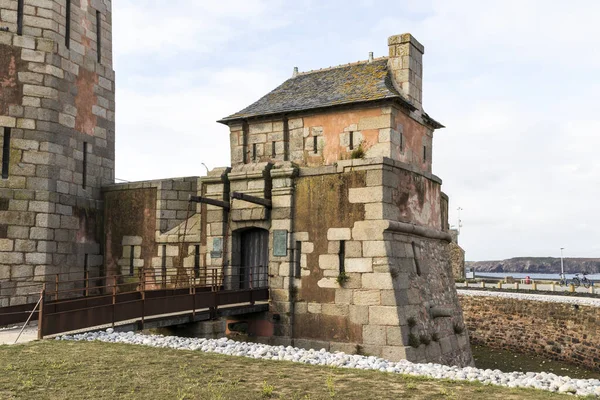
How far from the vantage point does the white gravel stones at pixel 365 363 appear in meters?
8.10

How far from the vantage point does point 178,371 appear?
828cm

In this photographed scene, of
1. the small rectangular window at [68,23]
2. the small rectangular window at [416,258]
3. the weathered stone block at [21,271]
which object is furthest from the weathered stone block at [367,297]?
the small rectangular window at [68,23]

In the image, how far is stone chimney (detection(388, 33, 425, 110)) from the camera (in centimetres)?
1684

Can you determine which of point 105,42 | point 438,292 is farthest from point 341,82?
point 105,42

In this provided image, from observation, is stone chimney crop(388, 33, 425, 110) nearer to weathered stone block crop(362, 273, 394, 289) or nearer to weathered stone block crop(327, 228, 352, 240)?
weathered stone block crop(327, 228, 352, 240)

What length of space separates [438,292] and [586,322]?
9.25 meters

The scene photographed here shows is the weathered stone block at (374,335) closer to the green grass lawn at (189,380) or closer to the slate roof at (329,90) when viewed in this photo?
the green grass lawn at (189,380)

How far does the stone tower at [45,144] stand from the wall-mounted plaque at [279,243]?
19.6 ft

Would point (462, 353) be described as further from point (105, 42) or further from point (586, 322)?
point (105, 42)

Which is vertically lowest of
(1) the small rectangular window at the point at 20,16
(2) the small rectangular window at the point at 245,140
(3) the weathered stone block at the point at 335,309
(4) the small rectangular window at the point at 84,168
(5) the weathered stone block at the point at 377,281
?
(3) the weathered stone block at the point at 335,309

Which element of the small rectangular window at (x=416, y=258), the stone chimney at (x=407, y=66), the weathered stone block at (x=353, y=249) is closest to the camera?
the weathered stone block at (x=353, y=249)

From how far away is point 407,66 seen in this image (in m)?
16.9

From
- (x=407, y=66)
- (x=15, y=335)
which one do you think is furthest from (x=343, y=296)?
(x=15, y=335)

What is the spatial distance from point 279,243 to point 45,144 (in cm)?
686
